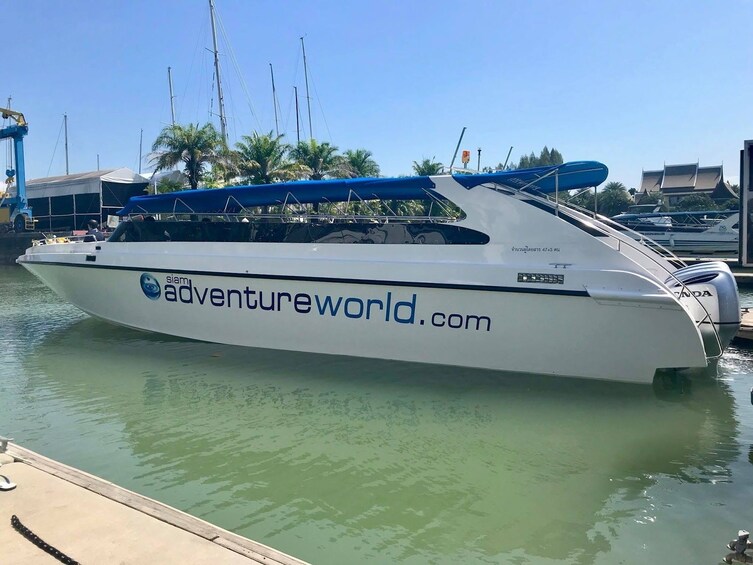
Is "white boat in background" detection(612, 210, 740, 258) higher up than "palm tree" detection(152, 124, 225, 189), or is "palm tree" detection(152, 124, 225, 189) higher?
"palm tree" detection(152, 124, 225, 189)

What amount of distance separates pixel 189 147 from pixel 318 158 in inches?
273

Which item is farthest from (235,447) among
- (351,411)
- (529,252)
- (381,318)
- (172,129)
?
A: (172,129)

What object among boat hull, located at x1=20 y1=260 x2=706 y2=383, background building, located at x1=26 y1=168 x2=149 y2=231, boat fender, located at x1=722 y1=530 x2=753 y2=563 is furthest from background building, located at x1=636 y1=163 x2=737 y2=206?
boat fender, located at x1=722 y1=530 x2=753 y2=563

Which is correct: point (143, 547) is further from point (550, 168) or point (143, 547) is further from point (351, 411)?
point (550, 168)

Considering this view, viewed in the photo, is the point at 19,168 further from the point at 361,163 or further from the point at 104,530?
the point at 104,530

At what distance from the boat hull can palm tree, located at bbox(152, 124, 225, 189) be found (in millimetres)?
15295

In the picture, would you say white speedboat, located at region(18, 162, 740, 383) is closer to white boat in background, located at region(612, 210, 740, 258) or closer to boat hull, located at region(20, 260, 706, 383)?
boat hull, located at region(20, 260, 706, 383)

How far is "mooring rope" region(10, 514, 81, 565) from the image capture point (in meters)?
2.70

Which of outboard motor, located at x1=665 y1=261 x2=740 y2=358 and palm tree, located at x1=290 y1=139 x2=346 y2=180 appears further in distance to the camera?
palm tree, located at x1=290 y1=139 x2=346 y2=180

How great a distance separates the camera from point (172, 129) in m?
22.9

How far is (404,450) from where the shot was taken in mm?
4996

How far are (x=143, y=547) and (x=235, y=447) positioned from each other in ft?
7.14

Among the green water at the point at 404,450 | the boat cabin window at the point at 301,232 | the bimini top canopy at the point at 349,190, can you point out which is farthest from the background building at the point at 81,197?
the green water at the point at 404,450

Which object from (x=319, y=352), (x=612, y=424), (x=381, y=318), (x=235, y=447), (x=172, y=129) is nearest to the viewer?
(x=235, y=447)
